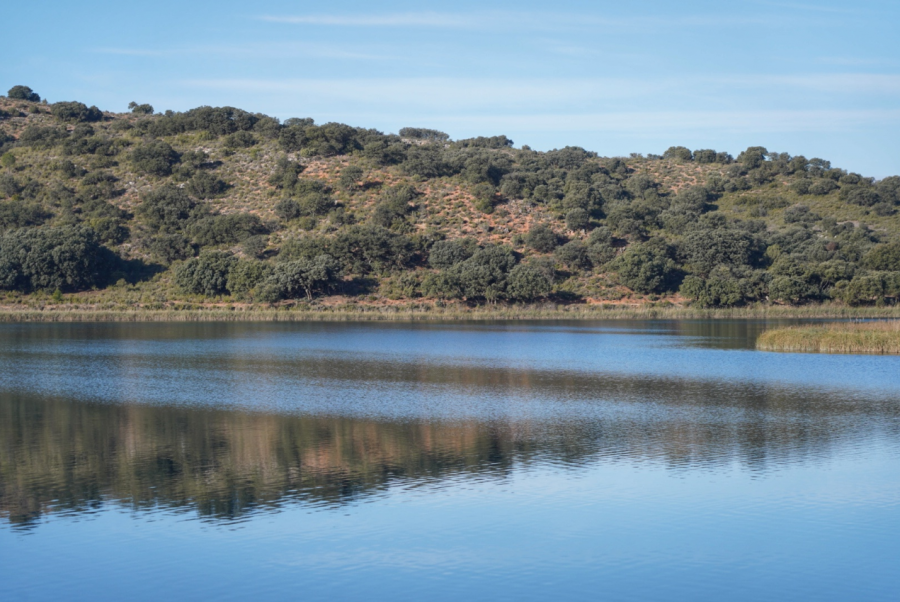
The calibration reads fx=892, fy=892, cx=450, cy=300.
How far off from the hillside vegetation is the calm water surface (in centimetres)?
4417

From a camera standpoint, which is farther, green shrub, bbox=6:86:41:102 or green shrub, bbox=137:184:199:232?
green shrub, bbox=6:86:41:102

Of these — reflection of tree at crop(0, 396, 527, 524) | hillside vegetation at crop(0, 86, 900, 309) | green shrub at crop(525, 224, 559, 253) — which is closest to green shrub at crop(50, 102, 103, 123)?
hillside vegetation at crop(0, 86, 900, 309)

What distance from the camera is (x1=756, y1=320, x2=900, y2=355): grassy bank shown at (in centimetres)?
4150

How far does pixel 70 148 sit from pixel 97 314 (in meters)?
39.9

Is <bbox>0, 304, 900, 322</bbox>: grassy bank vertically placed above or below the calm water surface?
above

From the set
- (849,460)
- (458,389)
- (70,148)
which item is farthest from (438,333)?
(70,148)

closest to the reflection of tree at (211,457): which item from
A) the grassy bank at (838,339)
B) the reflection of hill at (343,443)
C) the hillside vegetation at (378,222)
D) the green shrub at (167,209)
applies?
the reflection of hill at (343,443)

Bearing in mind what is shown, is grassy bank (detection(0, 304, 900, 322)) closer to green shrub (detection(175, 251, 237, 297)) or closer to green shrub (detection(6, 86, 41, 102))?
green shrub (detection(175, 251, 237, 297))

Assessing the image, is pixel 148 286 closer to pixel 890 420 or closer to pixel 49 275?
pixel 49 275

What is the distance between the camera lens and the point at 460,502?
15102mm

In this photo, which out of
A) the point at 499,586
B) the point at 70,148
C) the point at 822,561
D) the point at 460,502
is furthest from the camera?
the point at 70,148

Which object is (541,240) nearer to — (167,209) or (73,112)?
(167,209)

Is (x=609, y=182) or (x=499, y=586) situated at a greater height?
(x=609, y=182)

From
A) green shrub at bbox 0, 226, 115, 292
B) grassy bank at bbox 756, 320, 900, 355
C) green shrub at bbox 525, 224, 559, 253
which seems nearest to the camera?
grassy bank at bbox 756, 320, 900, 355
